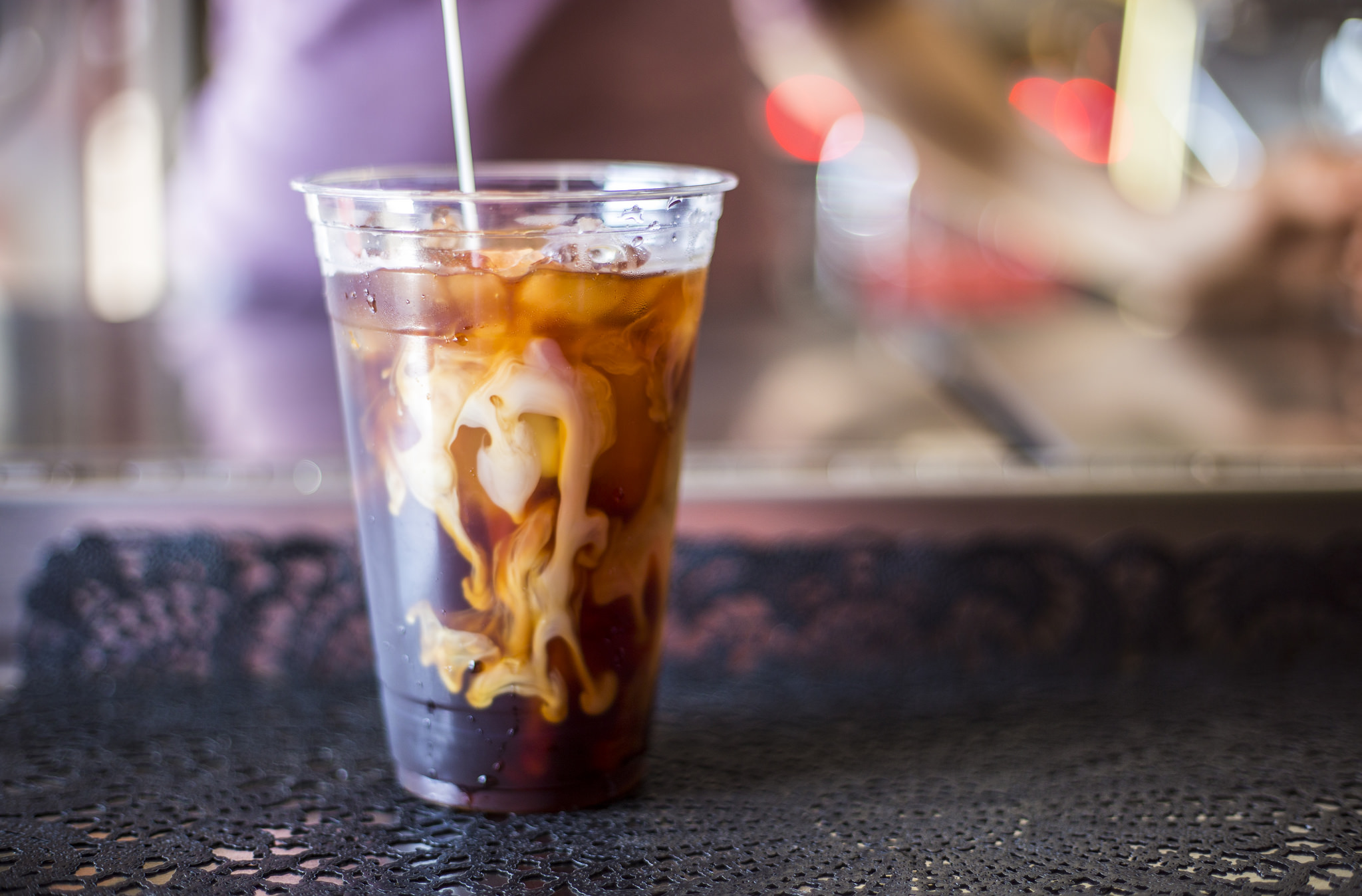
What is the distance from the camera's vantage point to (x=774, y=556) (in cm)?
69

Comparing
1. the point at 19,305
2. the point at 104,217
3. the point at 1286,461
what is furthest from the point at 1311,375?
the point at 104,217

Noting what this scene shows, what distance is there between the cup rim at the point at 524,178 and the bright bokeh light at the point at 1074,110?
447 cm

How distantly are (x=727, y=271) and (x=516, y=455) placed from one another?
1.41 meters

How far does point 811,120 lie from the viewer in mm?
5082

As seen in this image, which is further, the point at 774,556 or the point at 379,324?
the point at 774,556

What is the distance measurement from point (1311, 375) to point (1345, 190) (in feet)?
2.28

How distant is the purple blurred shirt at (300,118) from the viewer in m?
1.50

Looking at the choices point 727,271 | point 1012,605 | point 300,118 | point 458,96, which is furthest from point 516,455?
point 727,271

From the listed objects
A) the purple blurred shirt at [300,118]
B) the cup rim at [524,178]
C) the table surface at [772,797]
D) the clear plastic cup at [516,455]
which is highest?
the purple blurred shirt at [300,118]

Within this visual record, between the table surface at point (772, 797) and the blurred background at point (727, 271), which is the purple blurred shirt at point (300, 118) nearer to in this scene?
the blurred background at point (727, 271)

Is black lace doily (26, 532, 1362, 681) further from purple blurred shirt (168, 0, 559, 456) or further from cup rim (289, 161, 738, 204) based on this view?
purple blurred shirt (168, 0, 559, 456)

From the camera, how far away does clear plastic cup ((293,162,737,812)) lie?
49cm

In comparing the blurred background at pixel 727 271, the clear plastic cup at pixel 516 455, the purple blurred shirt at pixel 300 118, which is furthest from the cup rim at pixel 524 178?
the purple blurred shirt at pixel 300 118

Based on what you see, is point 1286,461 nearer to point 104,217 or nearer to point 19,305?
point 19,305
